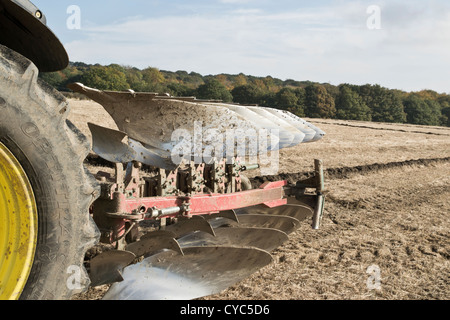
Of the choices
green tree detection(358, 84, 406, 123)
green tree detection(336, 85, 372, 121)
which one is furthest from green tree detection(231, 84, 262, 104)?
green tree detection(358, 84, 406, 123)

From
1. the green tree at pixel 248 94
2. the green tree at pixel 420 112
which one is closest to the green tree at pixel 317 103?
the green tree at pixel 248 94

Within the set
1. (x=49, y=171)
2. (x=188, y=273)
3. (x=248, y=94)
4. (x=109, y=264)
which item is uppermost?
(x=248, y=94)

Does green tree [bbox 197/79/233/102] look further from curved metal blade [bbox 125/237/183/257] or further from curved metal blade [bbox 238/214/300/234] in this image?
curved metal blade [bbox 125/237/183/257]

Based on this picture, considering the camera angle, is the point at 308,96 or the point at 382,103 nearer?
the point at 308,96

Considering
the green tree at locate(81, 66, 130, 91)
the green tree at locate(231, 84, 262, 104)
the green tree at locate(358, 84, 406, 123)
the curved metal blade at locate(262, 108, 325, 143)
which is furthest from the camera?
the green tree at locate(358, 84, 406, 123)

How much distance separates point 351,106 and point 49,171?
33216mm

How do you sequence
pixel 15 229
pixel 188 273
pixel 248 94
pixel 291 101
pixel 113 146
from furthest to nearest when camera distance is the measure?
pixel 291 101 → pixel 248 94 → pixel 113 146 → pixel 188 273 → pixel 15 229

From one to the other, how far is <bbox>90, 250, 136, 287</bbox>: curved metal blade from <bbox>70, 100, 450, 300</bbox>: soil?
0.65 ft

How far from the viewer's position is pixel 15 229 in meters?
1.81

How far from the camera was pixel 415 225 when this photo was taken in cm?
471

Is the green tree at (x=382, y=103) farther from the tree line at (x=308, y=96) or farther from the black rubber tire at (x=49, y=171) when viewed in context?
the black rubber tire at (x=49, y=171)

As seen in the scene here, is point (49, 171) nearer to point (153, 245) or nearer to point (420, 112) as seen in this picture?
point (153, 245)

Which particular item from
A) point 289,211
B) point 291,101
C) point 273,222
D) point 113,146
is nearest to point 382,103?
point 291,101

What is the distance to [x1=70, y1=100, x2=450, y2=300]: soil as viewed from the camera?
3035 millimetres
